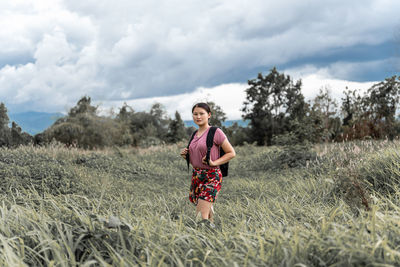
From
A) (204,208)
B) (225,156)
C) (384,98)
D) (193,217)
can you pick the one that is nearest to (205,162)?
(225,156)

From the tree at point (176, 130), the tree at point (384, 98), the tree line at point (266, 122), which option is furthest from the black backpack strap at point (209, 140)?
the tree at point (176, 130)

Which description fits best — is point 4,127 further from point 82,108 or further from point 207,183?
point 207,183

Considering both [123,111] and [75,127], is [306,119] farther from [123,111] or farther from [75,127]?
[123,111]

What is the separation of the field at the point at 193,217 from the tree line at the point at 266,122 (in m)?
4.95

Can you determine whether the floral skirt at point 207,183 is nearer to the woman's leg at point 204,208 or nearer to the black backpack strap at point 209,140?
the woman's leg at point 204,208

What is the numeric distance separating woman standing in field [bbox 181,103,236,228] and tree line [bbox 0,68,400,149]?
764cm

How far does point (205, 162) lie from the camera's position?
4.26 m

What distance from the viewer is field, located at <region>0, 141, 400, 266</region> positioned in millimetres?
2494

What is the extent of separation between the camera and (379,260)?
7.30 ft

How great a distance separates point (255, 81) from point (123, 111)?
18393mm

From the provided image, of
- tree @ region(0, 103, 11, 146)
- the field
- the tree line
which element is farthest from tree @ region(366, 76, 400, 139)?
tree @ region(0, 103, 11, 146)

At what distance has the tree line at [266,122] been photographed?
749 inches

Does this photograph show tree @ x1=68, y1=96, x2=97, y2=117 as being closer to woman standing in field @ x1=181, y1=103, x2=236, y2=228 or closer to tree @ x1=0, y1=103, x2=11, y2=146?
tree @ x1=0, y1=103, x2=11, y2=146

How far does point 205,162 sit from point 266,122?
29.8 metres
